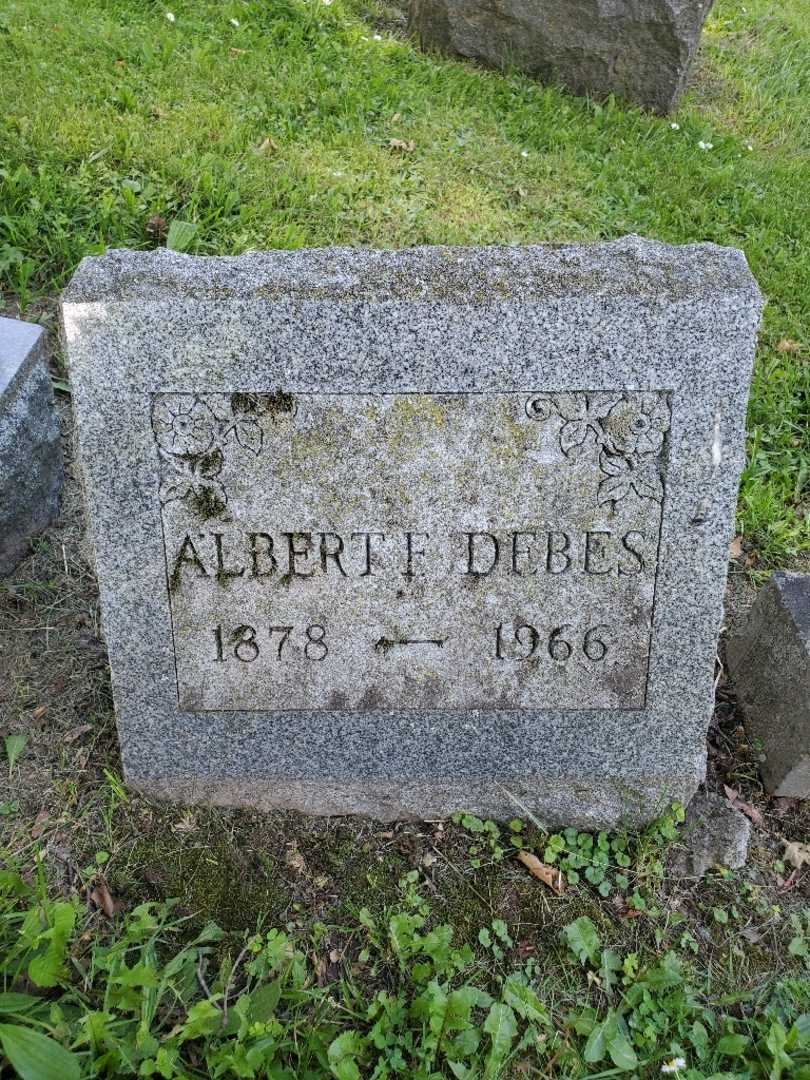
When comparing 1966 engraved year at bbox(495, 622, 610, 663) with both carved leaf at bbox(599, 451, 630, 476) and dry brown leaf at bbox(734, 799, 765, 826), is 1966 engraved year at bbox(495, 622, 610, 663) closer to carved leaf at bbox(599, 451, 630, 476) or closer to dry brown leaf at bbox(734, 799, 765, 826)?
carved leaf at bbox(599, 451, 630, 476)

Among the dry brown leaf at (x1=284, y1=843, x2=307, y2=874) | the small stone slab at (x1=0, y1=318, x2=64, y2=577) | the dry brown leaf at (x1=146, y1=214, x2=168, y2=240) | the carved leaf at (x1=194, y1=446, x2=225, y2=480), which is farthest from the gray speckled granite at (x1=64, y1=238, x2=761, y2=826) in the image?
the dry brown leaf at (x1=146, y1=214, x2=168, y2=240)

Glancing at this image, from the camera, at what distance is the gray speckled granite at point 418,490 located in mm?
2018

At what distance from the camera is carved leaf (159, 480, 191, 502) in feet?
7.07

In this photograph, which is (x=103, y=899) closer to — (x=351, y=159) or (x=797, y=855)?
(x=797, y=855)

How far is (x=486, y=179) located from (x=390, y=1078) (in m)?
3.96

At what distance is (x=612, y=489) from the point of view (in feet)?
7.18

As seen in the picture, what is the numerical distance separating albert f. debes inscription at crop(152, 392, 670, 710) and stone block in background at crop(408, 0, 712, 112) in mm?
Answer: 4307

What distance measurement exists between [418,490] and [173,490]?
1.73 ft

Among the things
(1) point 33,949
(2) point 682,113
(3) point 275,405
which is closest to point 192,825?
(1) point 33,949

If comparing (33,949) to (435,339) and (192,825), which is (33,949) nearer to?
(192,825)

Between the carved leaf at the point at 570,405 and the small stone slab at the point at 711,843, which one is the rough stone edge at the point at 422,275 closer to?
the carved leaf at the point at 570,405

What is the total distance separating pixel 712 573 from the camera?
2271 mm

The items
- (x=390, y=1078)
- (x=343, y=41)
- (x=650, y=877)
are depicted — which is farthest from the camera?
(x=343, y=41)

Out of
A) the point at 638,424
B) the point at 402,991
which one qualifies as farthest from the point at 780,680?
the point at 402,991
